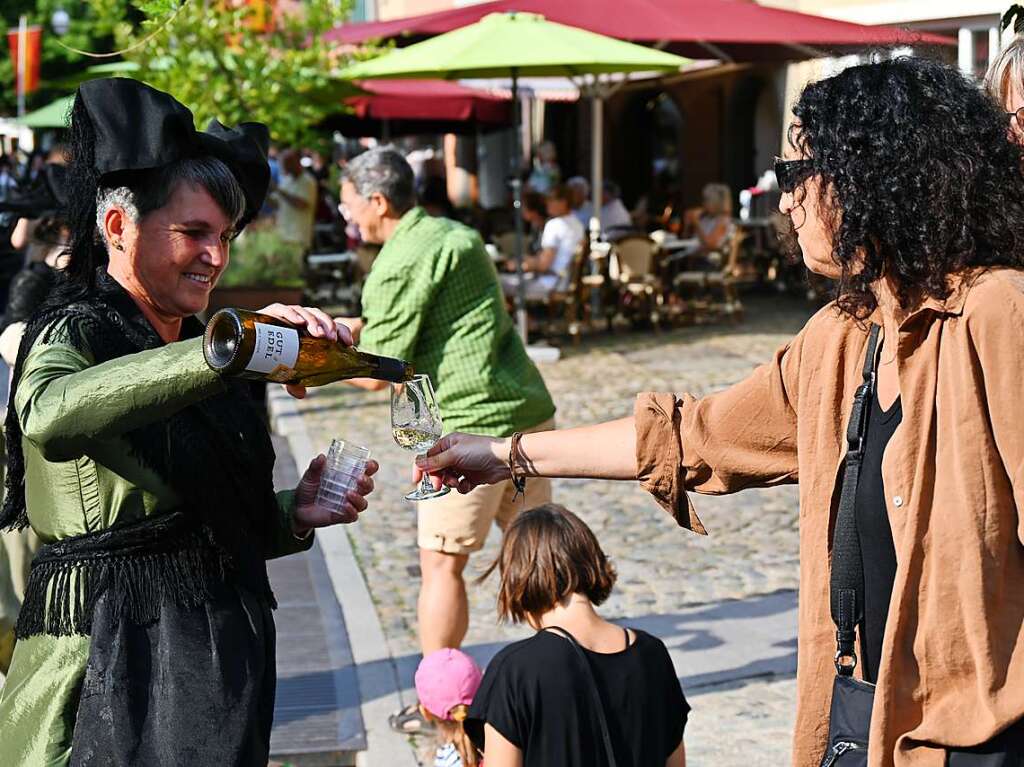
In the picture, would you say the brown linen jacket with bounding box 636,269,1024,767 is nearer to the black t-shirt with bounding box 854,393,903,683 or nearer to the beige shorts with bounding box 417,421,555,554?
the black t-shirt with bounding box 854,393,903,683

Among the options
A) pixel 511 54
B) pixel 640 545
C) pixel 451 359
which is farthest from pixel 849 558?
pixel 511 54

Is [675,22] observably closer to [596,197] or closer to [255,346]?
[596,197]

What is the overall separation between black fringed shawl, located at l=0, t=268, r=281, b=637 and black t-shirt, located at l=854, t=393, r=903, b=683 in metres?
1.09

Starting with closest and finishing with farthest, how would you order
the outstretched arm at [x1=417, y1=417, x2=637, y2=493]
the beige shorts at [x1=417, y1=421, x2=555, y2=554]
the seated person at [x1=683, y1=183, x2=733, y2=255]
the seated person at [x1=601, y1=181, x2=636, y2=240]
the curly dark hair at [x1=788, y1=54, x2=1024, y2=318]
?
the curly dark hair at [x1=788, y1=54, x2=1024, y2=318] → the outstretched arm at [x1=417, y1=417, x2=637, y2=493] → the beige shorts at [x1=417, y1=421, x2=555, y2=554] → the seated person at [x1=683, y1=183, x2=733, y2=255] → the seated person at [x1=601, y1=181, x2=636, y2=240]

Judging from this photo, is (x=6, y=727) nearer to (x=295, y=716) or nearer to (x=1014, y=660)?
(x=1014, y=660)

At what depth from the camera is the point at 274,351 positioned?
2.31 m

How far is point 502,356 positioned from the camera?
18.0ft

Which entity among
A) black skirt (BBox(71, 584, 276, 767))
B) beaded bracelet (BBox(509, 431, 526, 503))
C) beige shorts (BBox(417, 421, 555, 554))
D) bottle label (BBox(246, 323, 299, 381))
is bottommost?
beige shorts (BBox(417, 421, 555, 554))

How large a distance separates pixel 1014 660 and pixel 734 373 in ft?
34.9

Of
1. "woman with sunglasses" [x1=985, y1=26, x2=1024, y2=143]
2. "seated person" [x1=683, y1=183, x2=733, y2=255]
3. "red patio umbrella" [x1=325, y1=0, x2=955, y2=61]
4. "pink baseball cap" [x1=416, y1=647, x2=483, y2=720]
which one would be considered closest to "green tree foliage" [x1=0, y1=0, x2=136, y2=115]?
"seated person" [x1=683, y1=183, x2=733, y2=255]

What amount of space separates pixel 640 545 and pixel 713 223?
10.0 m

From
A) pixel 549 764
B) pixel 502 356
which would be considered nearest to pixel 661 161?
pixel 502 356

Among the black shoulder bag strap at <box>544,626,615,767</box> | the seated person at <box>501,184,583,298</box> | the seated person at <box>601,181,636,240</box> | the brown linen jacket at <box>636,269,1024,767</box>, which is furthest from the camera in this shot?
the seated person at <box>601,181,636,240</box>

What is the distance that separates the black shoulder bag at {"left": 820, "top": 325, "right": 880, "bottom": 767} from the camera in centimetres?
227
